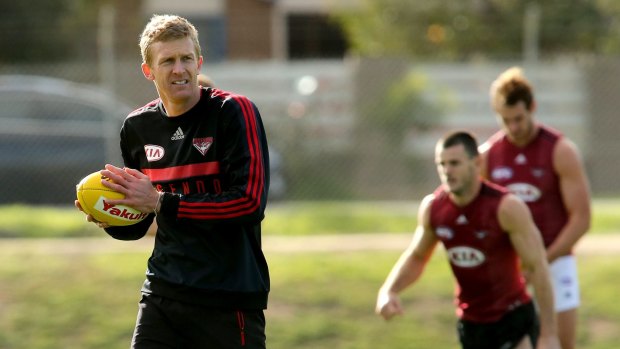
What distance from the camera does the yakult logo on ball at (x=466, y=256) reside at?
256 inches

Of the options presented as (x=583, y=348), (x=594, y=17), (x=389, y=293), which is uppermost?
(x=594, y=17)

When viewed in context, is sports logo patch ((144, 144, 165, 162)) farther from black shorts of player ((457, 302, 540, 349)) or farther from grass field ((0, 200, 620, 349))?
grass field ((0, 200, 620, 349))

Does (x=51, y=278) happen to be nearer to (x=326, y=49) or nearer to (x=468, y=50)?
(x=468, y=50)

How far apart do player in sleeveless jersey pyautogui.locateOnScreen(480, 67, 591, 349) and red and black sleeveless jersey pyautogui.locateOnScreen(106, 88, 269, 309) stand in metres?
2.86

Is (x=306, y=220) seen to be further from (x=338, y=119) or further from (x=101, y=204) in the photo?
(x=101, y=204)

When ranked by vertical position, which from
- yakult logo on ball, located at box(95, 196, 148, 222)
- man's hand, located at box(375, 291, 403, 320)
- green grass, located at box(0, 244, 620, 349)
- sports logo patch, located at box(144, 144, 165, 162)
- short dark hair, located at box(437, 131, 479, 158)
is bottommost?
green grass, located at box(0, 244, 620, 349)

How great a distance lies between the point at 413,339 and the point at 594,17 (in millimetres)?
11120

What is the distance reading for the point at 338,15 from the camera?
26484mm

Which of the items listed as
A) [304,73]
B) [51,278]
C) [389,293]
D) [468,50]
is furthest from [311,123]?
[389,293]

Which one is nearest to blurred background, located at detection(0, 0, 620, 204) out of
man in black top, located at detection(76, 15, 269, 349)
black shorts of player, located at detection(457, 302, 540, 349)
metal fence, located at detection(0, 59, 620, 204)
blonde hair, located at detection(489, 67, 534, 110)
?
metal fence, located at detection(0, 59, 620, 204)

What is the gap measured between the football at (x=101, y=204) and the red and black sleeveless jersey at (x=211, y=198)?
0.47 feet

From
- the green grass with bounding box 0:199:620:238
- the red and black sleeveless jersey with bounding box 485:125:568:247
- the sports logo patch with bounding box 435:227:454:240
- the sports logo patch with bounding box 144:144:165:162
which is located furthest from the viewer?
the green grass with bounding box 0:199:620:238

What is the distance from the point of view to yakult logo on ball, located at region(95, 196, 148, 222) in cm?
480

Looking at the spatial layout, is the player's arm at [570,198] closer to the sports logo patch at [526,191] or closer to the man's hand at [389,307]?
the sports logo patch at [526,191]
